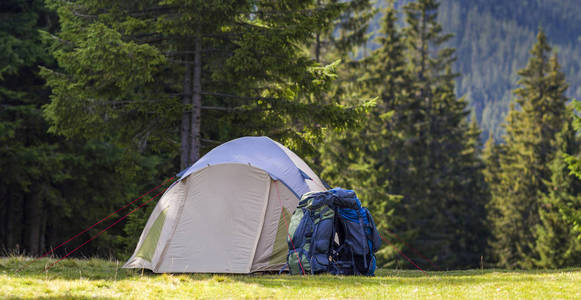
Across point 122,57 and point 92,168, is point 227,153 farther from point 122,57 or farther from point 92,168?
point 92,168

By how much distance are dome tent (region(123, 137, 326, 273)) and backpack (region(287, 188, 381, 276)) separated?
81 cm

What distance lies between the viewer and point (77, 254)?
23000mm

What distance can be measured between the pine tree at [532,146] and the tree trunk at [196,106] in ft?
93.1

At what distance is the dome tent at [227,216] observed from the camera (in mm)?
9758

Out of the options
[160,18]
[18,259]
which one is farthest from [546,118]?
[18,259]

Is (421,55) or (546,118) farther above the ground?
(421,55)

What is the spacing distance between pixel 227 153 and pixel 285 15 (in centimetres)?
487

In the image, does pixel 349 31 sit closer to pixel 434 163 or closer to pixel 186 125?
pixel 186 125

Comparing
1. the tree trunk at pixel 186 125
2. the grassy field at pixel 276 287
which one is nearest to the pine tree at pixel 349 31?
the tree trunk at pixel 186 125

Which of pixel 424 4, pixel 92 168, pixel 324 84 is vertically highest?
pixel 424 4

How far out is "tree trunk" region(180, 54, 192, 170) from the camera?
14.1 metres

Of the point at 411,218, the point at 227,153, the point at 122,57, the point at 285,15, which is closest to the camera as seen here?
the point at 227,153

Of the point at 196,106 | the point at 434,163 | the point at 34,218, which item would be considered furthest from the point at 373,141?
the point at 434,163

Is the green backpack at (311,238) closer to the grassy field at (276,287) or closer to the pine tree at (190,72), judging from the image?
the grassy field at (276,287)
